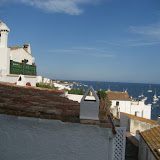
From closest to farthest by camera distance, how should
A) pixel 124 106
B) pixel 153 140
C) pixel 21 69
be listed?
pixel 153 140
pixel 21 69
pixel 124 106

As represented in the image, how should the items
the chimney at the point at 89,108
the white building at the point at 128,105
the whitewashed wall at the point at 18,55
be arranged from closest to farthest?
1. the chimney at the point at 89,108
2. the whitewashed wall at the point at 18,55
3. the white building at the point at 128,105

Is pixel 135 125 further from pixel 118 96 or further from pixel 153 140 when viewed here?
pixel 118 96

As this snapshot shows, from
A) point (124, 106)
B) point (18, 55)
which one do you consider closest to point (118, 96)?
point (124, 106)

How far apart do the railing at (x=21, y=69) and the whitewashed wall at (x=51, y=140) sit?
1086 cm

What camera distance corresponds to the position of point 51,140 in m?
3.03

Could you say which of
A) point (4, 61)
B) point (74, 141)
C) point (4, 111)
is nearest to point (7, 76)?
point (4, 61)

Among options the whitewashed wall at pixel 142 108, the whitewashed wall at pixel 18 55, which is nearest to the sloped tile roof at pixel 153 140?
the whitewashed wall at pixel 18 55

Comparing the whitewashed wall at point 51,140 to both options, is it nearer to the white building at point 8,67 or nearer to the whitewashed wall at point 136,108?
the white building at point 8,67

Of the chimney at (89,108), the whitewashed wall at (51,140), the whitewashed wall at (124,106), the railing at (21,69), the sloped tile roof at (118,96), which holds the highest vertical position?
the railing at (21,69)

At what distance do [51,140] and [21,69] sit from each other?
38.9ft

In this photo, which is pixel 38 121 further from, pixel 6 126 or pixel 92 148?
pixel 92 148

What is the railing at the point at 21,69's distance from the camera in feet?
43.4

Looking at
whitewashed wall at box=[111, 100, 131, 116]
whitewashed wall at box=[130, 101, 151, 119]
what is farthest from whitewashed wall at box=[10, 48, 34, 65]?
whitewashed wall at box=[130, 101, 151, 119]

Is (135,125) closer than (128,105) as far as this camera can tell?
Yes
